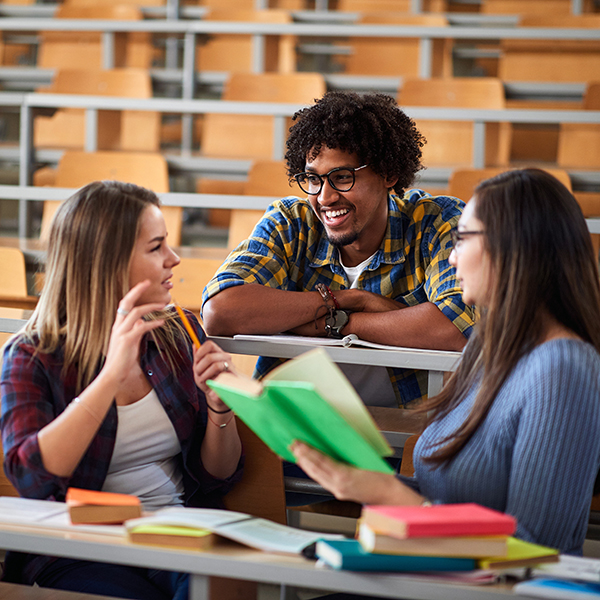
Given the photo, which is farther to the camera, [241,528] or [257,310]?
[257,310]

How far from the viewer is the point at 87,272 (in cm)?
128

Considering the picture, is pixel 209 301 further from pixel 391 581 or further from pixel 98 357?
pixel 391 581

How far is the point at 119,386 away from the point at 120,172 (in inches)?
87.7

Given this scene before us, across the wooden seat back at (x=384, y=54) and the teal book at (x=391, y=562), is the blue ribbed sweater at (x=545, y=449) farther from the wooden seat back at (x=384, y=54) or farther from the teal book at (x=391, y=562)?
the wooden seat back at (x=384, y=54)

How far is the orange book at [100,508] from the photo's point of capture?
36.5 inches

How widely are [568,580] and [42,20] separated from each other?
14.4 ft

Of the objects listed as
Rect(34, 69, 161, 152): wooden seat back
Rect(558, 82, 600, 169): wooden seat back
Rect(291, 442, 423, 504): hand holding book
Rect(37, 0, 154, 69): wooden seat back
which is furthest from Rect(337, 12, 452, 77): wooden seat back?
Rect(291, 442, 423, 504): hand holding book

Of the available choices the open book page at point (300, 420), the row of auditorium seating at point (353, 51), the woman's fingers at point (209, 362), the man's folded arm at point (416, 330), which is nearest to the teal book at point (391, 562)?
the open book page at point (300, 420)

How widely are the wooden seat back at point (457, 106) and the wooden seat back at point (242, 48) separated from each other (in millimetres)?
1009

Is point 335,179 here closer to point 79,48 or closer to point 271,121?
point 271,121

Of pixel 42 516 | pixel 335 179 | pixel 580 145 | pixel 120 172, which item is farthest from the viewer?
pixel 580 145

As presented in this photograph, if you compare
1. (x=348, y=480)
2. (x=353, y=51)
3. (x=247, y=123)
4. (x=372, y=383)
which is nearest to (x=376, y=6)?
(x=353, y=51)

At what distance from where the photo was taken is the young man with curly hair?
1.63 m

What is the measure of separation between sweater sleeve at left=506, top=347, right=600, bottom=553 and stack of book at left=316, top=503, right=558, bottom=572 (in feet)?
0.44
